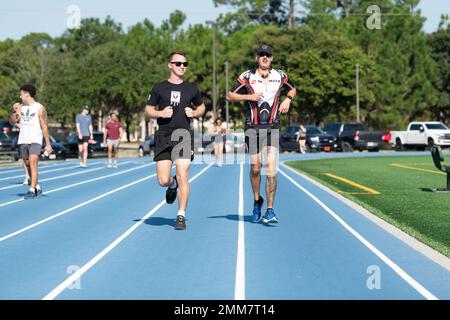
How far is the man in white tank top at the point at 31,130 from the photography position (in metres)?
14.8

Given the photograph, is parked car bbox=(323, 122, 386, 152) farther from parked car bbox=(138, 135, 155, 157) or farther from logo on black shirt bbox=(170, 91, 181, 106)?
logo on black shirt bbox=(170, 91, 181, 106)

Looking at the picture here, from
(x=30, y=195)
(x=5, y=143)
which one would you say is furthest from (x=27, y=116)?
(x=5, y=143)

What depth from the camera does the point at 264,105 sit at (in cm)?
1044

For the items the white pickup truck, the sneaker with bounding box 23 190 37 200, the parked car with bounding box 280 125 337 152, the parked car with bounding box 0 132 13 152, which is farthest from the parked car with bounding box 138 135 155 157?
the sneaker with bounding box 23 190 37 200

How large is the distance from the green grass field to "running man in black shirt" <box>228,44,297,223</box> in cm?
195

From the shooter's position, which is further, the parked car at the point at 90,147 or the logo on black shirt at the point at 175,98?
the parked car at the point at 90,147

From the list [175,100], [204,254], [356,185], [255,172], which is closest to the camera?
[204,254]

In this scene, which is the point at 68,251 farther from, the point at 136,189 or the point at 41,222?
the point at 136,189

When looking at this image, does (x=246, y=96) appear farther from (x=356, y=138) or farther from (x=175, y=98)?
(x=356, y=138)

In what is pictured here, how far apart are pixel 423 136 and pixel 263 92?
39021mm

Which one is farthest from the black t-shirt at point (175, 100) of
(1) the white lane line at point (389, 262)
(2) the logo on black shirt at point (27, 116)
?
(2) the logo on black shirt at point (27, 116)

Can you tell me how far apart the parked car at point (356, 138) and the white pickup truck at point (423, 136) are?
131cm

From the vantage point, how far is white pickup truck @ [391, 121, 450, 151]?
47.0 metres

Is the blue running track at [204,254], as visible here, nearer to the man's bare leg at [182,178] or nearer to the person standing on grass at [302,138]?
the man's bare leg at [182,178]
